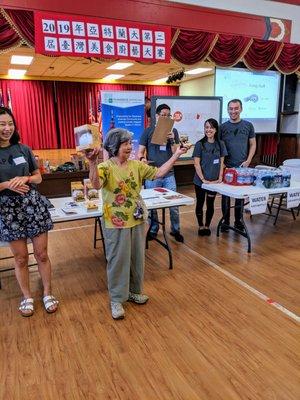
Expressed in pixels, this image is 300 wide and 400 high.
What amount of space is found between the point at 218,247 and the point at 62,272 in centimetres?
158

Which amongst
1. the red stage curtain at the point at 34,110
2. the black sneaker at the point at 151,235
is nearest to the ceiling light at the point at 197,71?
the red stage curtain at the point at 34,110

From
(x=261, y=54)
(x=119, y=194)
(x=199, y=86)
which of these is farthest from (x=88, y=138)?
(x=199, y=86)

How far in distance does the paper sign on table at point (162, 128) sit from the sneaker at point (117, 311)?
1398 millimetres

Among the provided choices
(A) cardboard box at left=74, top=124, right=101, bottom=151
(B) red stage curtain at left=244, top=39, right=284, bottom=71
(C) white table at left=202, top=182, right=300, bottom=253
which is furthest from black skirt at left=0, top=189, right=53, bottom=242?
(B) red stage curtain at left=244, top=39, right=284, bottom=71

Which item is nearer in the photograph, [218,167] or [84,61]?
[218,167]

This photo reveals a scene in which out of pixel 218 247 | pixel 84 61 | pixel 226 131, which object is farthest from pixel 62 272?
pixel 84 61

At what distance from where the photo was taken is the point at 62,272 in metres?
2.91

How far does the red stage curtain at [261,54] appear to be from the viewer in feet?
16.7

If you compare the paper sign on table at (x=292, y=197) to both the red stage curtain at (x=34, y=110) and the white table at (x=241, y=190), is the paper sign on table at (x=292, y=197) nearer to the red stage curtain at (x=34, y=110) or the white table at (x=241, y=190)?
the white table at (x=241, y=190)

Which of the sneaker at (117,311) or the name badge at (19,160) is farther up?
the name badge at (19,160)

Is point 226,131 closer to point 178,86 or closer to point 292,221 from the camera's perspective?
point 292,221

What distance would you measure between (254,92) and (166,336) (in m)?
5.49

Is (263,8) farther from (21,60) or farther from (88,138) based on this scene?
(21,60)

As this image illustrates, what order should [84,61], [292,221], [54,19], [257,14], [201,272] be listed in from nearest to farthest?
[201,272]
[54,19]
[292,221]
[257,14]
[84,61]
